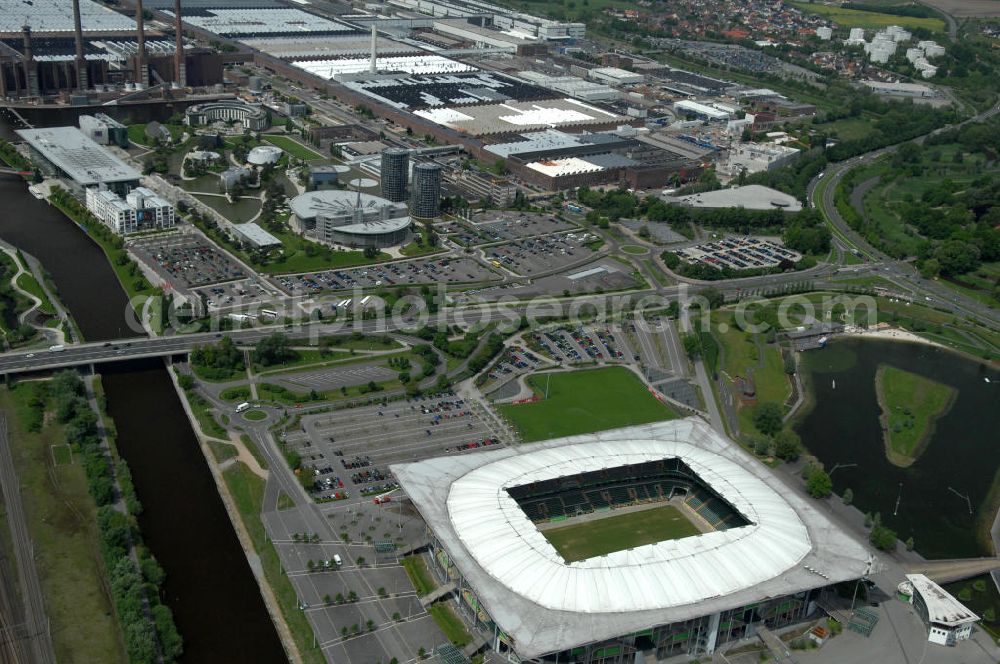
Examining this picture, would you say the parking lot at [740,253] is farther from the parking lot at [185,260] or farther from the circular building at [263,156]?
the circular building at [263,156]

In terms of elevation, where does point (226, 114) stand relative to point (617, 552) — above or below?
below

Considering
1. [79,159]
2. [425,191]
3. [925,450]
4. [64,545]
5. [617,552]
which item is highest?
[617,552]

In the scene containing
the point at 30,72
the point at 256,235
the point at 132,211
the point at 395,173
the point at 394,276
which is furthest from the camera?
the point at 30,72

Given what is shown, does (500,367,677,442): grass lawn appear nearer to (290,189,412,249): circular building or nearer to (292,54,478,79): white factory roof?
(290,189,412,249): circular building

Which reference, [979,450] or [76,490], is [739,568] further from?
[76,490]

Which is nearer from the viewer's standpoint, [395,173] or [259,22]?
[395,173]

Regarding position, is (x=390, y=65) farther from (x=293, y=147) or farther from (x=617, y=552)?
(x=617, y=552)

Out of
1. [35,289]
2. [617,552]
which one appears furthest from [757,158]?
[617,552]

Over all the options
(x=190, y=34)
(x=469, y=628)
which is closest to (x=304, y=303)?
(x=469, y=628)
